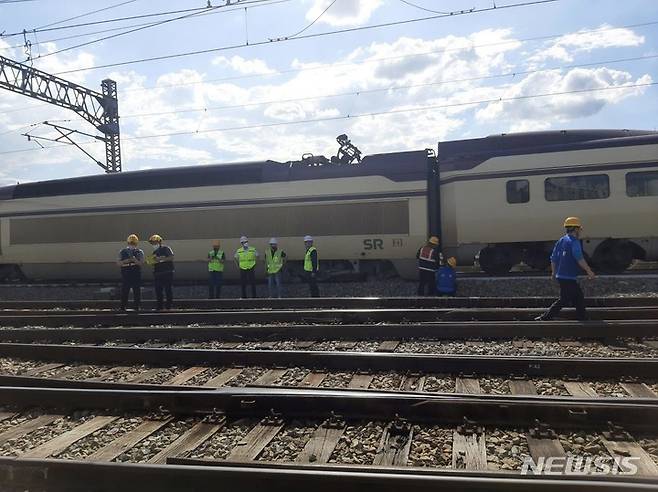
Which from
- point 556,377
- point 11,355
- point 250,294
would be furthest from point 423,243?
point 11,355

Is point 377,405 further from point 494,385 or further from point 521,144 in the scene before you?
point 521,144

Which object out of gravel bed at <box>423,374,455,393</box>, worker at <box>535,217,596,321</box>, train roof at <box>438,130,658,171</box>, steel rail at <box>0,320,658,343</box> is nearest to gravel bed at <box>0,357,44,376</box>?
steel rail at <box>0,320,658,343</box>

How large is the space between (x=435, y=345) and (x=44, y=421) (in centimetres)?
462

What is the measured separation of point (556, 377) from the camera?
5.47 meters

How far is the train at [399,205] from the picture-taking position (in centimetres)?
1239

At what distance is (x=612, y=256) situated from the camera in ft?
41.7

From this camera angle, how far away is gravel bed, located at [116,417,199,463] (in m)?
3.91

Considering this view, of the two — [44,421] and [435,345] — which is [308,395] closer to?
[44,421]

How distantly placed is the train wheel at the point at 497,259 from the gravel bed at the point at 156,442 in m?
10.4

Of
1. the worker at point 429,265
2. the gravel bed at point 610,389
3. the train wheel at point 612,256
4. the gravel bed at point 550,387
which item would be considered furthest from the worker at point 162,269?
the train wheel at point 612,256

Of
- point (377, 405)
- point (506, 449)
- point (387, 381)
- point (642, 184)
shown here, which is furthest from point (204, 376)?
point (642, 184)

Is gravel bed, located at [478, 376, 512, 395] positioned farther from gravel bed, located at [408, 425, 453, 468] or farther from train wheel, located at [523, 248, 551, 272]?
train wheel, located at [523, 248, 551, 272]

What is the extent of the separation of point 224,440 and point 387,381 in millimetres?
2017

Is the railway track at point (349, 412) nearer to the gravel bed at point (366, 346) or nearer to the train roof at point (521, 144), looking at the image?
the gravel bed at point (366, 346)
